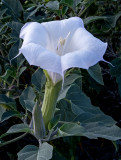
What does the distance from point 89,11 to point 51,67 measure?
3.18ft

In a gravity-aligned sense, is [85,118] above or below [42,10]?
below

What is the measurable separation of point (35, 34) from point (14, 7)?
0.49 meters

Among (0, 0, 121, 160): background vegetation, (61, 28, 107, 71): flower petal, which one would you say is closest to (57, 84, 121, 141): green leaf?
(0, 0, 121, 160): background vegetation

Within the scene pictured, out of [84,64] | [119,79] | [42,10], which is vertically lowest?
[119,79]

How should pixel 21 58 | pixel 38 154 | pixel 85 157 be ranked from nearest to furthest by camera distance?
pixel 38 154
pixel 21 58
pixel 85 157

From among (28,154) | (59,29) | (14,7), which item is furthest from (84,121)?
(14,7)

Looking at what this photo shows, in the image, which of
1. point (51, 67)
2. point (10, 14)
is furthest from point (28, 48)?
point (10, 14)

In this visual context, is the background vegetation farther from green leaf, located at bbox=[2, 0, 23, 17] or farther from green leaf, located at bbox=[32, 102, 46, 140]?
green leaf, located at bbox=[32, 102, 46, 140]

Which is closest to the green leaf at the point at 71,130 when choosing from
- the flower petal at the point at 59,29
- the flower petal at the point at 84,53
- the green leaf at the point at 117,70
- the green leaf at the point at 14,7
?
the flower petal at the point at 84,53

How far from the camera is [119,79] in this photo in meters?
1.29

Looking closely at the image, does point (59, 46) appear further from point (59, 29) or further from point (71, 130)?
point (71, 130)

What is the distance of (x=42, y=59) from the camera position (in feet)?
2.26

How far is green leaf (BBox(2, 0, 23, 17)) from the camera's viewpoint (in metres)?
1.28

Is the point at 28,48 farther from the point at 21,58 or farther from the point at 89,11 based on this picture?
the point at 89,11
